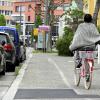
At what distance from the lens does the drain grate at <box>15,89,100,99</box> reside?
1168 centimetres

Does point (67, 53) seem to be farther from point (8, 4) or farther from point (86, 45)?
point (8, 4)

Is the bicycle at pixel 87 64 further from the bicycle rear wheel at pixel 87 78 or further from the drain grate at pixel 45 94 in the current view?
the drain grate at pixel 45 94

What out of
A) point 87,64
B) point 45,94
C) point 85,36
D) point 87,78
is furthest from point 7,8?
point 45,94

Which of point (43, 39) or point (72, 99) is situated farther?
point (43, 39)

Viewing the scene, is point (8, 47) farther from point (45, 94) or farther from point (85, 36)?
point (45, 94)

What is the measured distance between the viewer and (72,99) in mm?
11180

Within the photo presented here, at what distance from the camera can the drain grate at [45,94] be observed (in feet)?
38.3

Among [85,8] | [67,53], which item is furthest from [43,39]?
[67,53]

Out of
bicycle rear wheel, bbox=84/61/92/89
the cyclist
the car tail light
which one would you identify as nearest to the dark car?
the car tail light

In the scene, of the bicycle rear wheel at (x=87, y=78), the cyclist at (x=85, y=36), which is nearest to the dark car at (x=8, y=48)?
the cyclist at (x=85, y=36)

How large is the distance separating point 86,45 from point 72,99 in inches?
99.5

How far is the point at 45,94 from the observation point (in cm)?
1209

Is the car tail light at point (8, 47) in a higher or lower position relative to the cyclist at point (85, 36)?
lower

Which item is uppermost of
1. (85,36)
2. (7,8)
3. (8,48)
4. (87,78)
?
(7,8)
